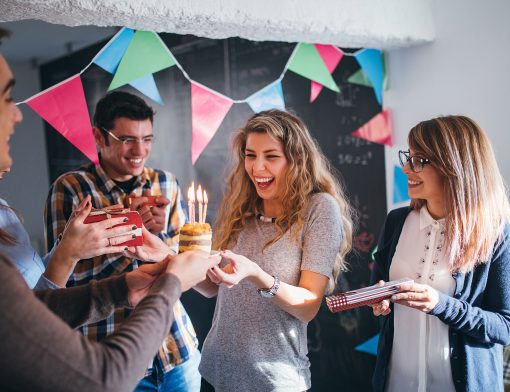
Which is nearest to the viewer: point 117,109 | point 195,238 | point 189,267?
point 189,267

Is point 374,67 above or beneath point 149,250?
above

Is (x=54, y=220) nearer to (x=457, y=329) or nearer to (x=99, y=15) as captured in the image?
(x=99, y=15)

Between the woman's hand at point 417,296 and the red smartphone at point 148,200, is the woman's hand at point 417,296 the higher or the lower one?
the lower one

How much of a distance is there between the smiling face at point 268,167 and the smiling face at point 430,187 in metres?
0.46

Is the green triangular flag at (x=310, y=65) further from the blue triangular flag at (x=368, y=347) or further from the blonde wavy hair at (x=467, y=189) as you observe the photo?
the blue triangular flag at (x=368, y=347)

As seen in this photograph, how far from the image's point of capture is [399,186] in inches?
118

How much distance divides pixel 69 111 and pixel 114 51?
13.2 inches

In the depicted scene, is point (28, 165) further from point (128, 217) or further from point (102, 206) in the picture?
point (128, 217)

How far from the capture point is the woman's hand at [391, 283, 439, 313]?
155cm

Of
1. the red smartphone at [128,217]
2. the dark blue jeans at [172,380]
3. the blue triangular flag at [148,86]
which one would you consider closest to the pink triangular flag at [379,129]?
the blue triangular flag at [148,86]

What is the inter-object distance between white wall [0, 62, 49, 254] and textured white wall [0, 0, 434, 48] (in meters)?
0.28

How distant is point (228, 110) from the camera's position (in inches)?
101

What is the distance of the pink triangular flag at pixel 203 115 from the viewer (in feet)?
8.04

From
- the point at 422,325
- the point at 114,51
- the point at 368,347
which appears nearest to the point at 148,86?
the point at 114,51
